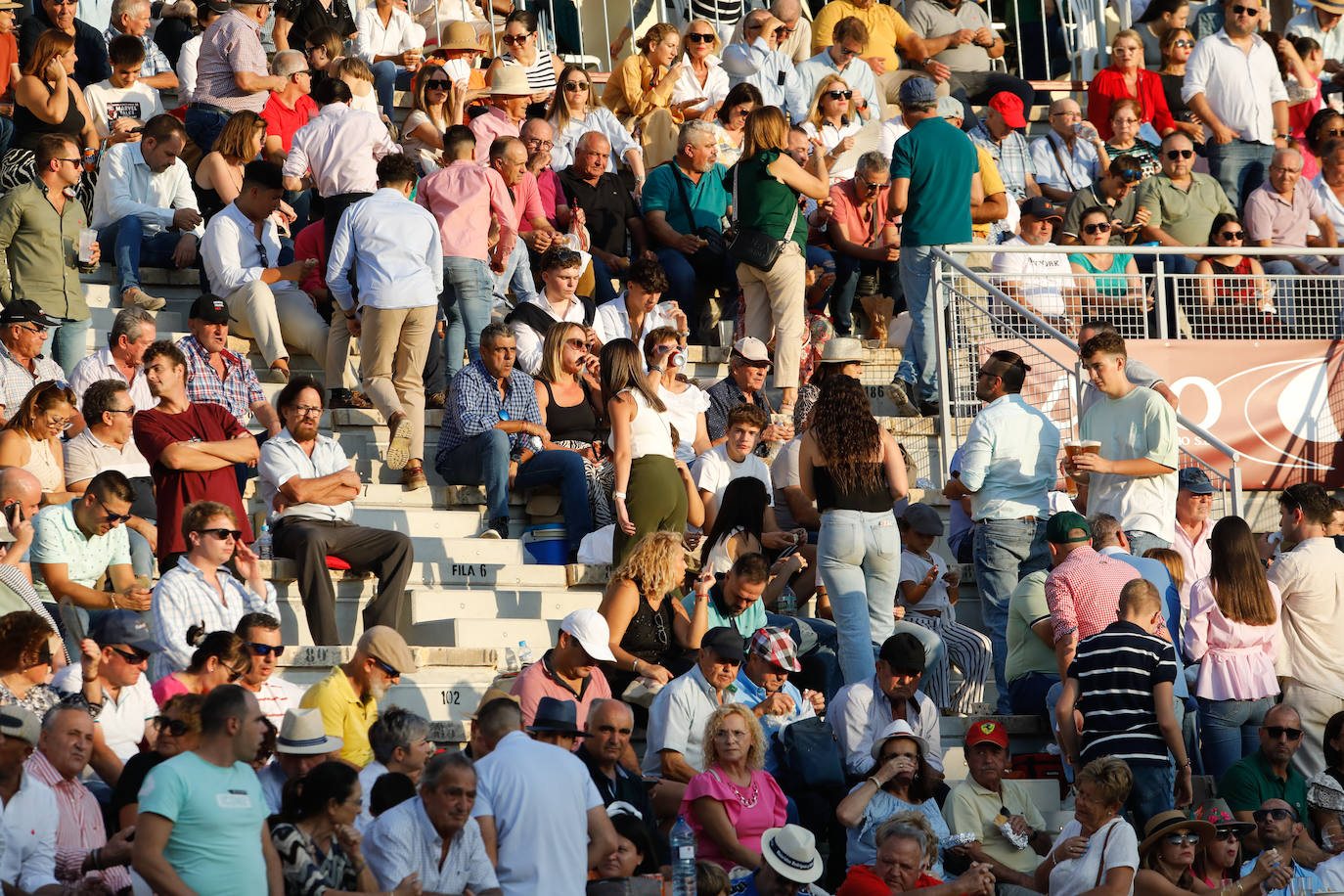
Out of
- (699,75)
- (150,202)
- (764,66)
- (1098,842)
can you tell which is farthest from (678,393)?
(764,66)

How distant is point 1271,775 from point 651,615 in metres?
2.64

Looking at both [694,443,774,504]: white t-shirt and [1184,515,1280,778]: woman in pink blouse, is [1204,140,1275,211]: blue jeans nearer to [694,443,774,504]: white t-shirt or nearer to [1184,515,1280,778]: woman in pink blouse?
[694,443,774,504]: white t-shirt

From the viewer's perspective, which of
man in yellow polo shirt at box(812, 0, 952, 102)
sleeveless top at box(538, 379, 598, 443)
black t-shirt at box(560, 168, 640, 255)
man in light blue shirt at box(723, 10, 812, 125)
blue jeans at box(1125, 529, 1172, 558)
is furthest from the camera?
man in yellow polo shirt at box(812, 0, 952, 102)

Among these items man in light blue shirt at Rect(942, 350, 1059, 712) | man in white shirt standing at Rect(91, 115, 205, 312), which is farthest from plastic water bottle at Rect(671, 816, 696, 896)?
man in white shirt standing at Rect(91, 115, 205, 312)

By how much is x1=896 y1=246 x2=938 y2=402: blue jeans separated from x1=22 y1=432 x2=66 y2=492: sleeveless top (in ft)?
16.1

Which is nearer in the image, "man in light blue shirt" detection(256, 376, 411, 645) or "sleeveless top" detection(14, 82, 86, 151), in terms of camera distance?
"man in light blue shirt" detection(256, 376, 411, 645)

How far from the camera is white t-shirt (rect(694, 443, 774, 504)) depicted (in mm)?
10812

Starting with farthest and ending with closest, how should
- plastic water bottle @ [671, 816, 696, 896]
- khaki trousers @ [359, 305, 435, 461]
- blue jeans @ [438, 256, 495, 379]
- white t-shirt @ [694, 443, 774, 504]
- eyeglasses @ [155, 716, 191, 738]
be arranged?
blue jeans @ [438, 256, 495, 379]
khaki trousers @ [359, 305, 435, 461]
white t-shirt @ [694, 443, 774, 504]
plastic water bottle @ [671, 816, 696, 896]
eyeglasses @ [155, 716, 191, 738]

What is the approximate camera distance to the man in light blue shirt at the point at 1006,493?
34.1 ft

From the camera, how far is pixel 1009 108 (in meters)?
15.9

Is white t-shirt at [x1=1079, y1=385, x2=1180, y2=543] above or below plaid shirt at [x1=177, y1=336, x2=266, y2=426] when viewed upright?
below

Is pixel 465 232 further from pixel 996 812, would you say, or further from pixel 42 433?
pixel 996 812

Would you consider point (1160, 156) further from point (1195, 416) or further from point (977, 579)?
point (977, 579)

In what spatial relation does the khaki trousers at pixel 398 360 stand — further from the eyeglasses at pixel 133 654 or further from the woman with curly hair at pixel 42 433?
the eyeglasses at pixel 133 654
